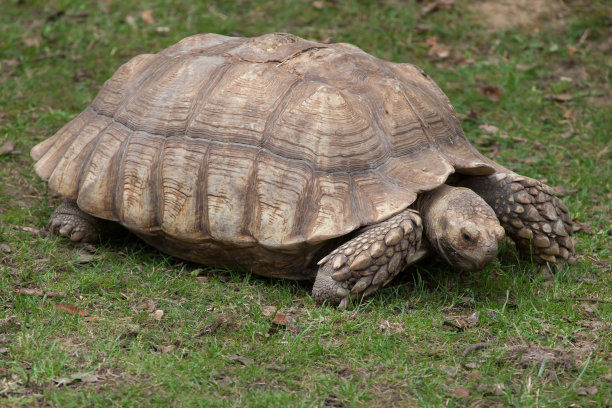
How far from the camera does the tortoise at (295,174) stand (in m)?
4.62

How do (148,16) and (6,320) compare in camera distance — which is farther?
(148,16)

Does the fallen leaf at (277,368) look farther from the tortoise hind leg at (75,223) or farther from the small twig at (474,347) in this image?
the tortoise hind leg at (75,223)

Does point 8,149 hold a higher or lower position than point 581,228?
lower

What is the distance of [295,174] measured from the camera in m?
4.68

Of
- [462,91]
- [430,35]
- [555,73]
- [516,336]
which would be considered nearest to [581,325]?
[516,336]

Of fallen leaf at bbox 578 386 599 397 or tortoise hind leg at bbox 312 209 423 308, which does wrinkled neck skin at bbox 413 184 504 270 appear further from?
fallen leaf at bbox 578 386 599 397

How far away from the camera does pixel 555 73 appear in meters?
8.28

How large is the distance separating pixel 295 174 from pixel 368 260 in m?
0.71

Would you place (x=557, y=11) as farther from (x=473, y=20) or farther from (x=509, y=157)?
(x=509, y=157)

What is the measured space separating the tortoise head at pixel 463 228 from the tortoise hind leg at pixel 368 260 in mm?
165

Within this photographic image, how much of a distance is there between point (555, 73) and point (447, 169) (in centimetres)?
413

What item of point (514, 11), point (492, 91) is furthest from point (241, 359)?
point (514, 11)

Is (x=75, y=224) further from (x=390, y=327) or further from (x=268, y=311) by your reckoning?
(x=390, y=327)

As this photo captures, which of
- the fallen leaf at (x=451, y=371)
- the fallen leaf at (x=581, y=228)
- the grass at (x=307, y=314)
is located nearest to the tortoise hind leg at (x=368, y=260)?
the grass at (x=307, y=314)
